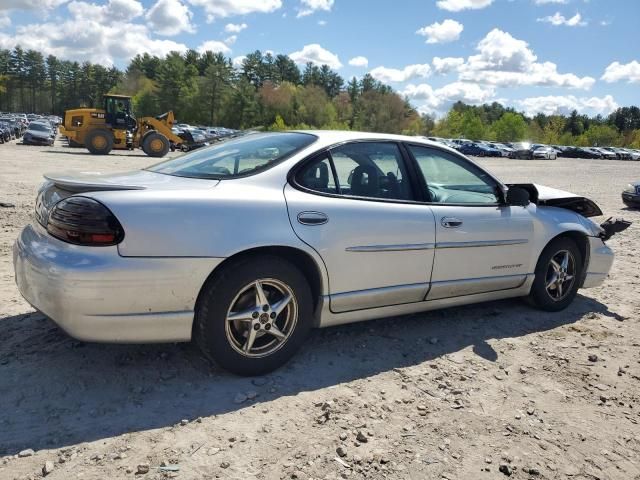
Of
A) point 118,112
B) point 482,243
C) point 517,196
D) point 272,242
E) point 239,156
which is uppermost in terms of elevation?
point 118,112

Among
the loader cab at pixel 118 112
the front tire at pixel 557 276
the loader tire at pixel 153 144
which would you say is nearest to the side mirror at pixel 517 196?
the front tire at pixel 557 276

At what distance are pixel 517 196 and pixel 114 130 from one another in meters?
27.1

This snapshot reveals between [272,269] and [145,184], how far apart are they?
0.88 meters

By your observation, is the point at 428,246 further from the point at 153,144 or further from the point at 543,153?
the point at 543,153

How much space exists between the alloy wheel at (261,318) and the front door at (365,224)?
312 mm

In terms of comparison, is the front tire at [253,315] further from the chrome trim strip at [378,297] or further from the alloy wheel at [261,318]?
the chrome trim strip at [378,297]

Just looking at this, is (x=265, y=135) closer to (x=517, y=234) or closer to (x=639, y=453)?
(x=517, y=234)

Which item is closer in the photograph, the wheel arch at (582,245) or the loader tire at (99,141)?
the wheel arch at (582,245)

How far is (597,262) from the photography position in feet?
16.1

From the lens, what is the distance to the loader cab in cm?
2728

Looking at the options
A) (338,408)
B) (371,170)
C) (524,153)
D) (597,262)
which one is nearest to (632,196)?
(597,262)

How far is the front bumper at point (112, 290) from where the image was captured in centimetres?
268

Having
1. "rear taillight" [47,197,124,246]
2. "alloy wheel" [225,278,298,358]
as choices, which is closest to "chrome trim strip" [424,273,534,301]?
"alloy wheel" [225,278,298,358]

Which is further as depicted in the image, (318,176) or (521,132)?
(521,132)
